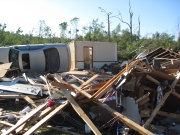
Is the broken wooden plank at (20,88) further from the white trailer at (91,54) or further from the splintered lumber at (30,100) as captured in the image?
the white trailer at (91,54)

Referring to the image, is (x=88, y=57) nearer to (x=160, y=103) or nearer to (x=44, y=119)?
(x=160, y=103)

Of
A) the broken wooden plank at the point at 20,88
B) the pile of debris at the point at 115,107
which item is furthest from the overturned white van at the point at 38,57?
the pile of debris at the point at 115,107

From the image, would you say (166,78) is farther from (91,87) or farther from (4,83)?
(4,83)

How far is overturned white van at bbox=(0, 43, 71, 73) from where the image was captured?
53.4 ft

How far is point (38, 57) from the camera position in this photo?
1634 centimetres

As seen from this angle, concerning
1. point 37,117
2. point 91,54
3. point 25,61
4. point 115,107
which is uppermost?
point 91,54

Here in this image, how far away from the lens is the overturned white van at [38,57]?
641 inches

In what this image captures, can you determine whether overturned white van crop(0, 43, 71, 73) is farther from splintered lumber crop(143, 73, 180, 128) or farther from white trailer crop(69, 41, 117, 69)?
splintered lumber crop(143, 73, 180, 128)

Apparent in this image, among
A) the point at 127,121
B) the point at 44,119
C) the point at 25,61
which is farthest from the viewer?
the point at 25,61

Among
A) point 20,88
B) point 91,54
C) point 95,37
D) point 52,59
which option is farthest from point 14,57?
point 95,37

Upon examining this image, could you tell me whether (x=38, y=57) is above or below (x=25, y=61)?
above

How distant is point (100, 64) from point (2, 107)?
16228 millimetres

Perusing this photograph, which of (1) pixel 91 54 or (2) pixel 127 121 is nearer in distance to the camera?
(2) pixel 127 121

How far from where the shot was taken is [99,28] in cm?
5200
